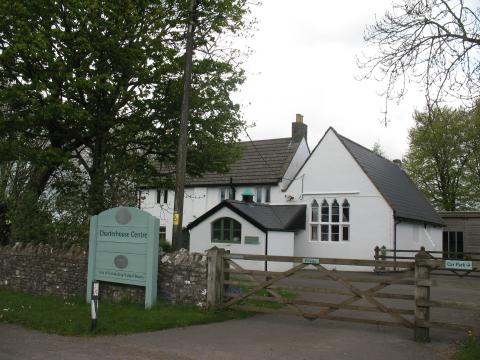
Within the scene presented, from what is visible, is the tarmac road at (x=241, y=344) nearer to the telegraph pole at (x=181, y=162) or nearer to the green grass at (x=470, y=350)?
the green grass at (x=470, y=350)

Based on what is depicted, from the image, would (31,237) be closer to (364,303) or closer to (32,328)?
(32,328)

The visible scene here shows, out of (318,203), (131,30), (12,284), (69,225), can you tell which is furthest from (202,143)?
(318,203)

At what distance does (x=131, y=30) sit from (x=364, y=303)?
1199 cm

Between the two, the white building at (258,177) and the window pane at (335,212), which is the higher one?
the white building at (258,177)

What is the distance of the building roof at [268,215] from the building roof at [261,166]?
3.33 metres

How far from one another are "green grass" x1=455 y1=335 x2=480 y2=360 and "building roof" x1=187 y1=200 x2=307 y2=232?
17247 millimetres

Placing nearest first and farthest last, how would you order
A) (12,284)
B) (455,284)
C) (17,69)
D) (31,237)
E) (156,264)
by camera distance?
(156,264)
(12,284)
(31,237)
(17,69)
(455,284)

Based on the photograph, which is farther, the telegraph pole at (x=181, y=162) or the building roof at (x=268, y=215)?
the building roof at (x=268, y=215)

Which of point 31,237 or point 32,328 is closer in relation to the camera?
point 32,328

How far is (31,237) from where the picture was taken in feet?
54.0

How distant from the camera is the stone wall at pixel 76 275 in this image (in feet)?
41.2

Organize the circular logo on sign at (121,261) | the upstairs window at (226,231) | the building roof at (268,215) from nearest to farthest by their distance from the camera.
Answer: the circular logo on sign at (121,261) → the building roof at (268,215) → the upstairs window at (226,231)

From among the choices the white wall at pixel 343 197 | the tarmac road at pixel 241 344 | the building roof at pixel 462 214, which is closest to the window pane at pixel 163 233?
the white wall at pixel 343 197

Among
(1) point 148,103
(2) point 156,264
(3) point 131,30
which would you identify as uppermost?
(3) point 131,30
